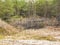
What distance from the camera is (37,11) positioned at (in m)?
37.9

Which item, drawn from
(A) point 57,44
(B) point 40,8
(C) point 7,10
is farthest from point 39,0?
(A) point 57,44

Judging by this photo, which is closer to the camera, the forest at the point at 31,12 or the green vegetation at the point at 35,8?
the forest at the point at 31,12

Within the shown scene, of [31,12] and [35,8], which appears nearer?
[31,12]

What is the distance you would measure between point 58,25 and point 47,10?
28.3 ft

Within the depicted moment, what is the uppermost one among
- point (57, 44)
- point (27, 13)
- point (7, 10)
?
point (57, 44)

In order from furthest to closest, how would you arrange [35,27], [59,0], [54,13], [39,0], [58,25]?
[39,0] < [54,13] < [59,0] < [58,25] < [35,27]

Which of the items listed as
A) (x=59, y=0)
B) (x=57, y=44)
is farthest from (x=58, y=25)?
(x=57, y=44)

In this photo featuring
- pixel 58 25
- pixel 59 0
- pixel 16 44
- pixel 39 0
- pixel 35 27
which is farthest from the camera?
pixel 39 0

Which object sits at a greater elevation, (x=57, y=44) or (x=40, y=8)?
(x=57, y=44)

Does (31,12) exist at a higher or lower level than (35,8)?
lower

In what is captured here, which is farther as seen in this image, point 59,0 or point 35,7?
point 35,7

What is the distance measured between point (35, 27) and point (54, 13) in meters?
10.4

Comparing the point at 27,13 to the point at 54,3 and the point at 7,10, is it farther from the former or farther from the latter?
the point at 7,10

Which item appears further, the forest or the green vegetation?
the green vegetation
